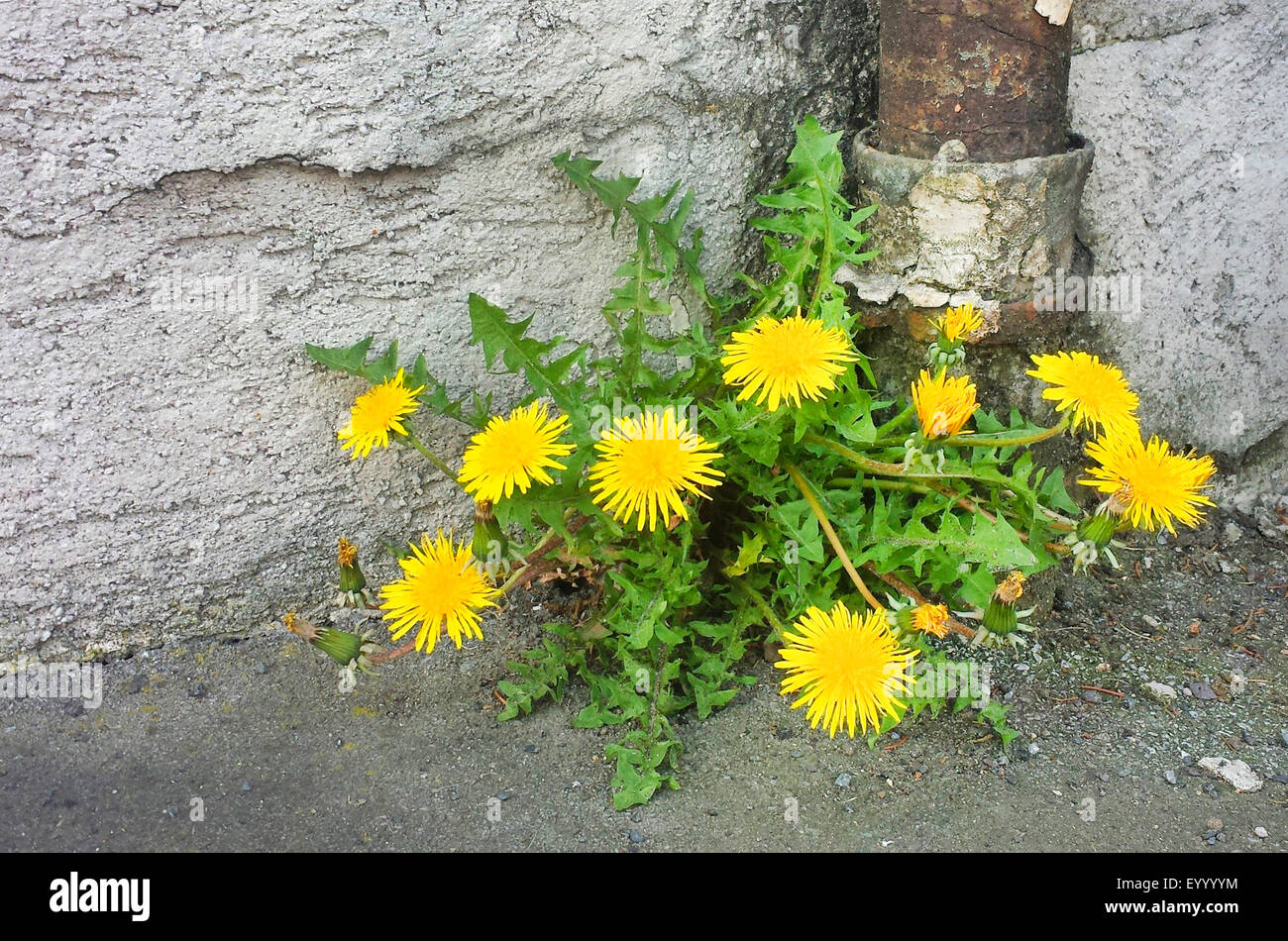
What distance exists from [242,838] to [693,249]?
55.8 inches

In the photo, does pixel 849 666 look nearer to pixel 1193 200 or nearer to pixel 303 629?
pixel 303 629

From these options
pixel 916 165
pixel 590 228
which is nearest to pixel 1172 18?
pixel 916 165

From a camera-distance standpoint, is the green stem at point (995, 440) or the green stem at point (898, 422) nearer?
the green stem at point (995, 440)

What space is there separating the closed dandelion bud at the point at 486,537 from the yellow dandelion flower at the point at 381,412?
0.87ft

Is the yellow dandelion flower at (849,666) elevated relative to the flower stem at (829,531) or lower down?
lower down

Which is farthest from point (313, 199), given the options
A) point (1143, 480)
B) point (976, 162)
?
point (1143, 480)

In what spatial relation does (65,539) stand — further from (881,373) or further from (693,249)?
(881,373)

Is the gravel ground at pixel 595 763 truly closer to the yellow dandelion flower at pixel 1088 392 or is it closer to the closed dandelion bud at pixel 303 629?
the closed dandelion bud at pixel 303 629

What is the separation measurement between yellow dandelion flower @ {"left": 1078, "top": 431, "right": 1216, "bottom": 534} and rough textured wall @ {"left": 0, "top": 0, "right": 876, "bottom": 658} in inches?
36.4

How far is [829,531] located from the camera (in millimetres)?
2055

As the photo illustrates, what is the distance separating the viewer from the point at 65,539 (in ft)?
7.37

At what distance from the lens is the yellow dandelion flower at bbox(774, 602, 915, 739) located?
72.6 inches

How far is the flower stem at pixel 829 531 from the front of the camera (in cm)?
198

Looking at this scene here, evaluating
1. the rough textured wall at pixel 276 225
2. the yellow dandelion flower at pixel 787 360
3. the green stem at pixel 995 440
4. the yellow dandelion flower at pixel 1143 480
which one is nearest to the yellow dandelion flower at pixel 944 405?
the green stem at pixel 995 440
